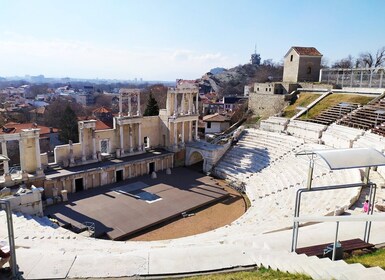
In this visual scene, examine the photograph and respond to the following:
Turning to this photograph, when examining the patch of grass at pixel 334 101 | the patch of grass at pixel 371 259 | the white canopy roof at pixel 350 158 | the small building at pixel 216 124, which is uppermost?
the patch of grass at pixel 334 101

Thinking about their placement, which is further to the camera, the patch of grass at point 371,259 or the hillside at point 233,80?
the hillside at point 233,80

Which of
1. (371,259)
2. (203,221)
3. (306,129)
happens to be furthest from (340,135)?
(371,259)

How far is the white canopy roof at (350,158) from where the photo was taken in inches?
316

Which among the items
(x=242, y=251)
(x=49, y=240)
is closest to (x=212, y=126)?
(x=49, y=240)

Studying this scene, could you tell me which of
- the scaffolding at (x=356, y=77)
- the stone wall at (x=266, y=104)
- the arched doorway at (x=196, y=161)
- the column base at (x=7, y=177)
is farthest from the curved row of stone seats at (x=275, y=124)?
the column base at (x=7, y=177)

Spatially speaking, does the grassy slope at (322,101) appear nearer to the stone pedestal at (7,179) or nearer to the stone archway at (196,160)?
the stone archway at (196,160)

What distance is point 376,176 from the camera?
18.0 meters

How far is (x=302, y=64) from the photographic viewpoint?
138 ft

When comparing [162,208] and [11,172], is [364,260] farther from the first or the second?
[11,172]

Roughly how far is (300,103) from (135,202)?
24.1 metres

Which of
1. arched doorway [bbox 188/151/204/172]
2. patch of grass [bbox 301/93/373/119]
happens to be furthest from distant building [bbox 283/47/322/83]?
arched doorway [bbox 188/151/204/172]

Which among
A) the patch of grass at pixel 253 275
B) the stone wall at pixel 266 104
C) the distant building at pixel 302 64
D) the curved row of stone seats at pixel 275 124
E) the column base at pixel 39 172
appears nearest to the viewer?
→ the patch of grass at pixel 253 275

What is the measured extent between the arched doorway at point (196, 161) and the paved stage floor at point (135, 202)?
3.50 metres

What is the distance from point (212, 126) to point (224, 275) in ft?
119
